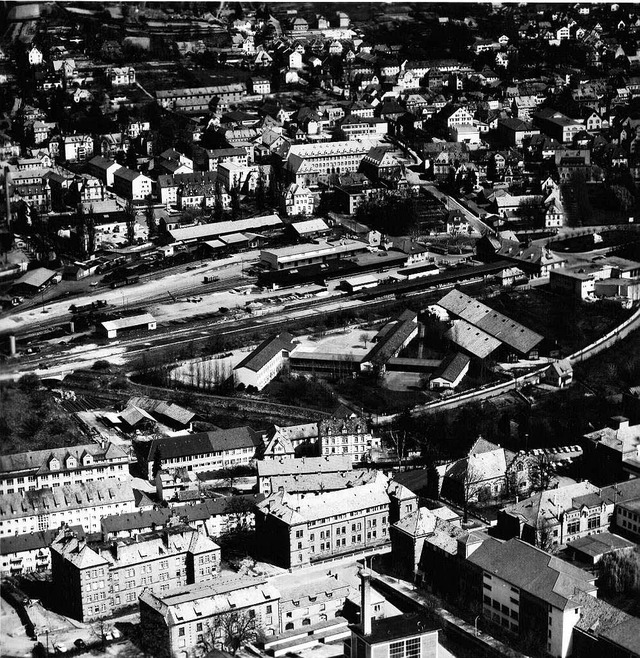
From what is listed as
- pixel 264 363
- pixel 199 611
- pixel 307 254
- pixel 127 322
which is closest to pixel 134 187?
pixel 307 254

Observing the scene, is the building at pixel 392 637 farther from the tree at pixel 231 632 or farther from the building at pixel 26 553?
the building at pixel 26 553

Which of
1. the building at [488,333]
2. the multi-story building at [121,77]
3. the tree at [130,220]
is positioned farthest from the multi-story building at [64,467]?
the multi-story building at [121,77]

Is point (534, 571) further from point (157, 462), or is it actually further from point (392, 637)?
point (157, 462)

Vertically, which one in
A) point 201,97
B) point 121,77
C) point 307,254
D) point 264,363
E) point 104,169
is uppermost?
point 121,77

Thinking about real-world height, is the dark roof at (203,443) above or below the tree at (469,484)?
above

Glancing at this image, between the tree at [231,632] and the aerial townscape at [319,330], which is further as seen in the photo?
the aerial townscape at [319,330]

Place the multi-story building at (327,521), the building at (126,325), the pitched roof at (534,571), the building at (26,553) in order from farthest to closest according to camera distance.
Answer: the building at (126,325) < the multi-story building at (327,521) < the building at (26,553) < the pitched roof at (534,571)

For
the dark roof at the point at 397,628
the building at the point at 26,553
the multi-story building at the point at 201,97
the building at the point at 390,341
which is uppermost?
the multi-story building at the point at 201,97
